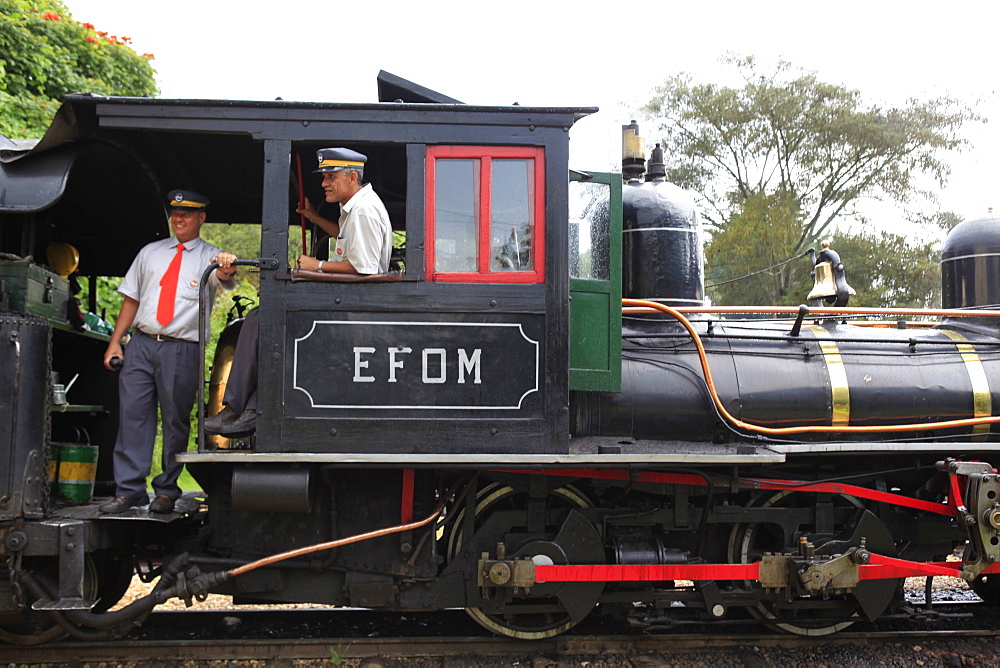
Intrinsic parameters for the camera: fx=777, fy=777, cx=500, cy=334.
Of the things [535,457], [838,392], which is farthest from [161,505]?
[838,392]

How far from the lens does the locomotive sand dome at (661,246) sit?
491 centimetres

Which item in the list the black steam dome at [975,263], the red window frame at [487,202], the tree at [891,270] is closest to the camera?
the red window frame at [487,202]

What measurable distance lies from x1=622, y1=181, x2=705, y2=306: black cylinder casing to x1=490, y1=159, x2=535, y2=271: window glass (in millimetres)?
1241

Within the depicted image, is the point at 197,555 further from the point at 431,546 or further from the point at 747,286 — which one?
the point at 747,286

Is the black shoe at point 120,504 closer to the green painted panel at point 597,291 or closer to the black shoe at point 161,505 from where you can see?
the black shoe at point 161,505

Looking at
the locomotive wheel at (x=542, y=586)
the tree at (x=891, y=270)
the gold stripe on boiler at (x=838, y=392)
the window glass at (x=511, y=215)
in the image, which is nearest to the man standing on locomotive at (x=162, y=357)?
the window glass at (x=511, y=215)

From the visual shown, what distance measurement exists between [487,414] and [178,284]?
188 cm

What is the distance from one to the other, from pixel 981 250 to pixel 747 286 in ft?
33.4

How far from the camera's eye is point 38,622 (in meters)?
4.27

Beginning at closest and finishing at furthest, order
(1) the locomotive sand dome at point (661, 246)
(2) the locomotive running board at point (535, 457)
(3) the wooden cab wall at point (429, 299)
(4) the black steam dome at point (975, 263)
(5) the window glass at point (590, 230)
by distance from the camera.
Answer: (2) the locomotive running board at point (535, 457), (3) the wooden cab wall at point (429, 299), (5) the window glass at point (590, 230), (1) the locomotive sand dome at point (661, 246), (4) the black steam dome at point (975, 263)

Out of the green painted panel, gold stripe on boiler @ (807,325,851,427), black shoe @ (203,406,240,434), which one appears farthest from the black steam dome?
black shoe @ (203,406,240,434)

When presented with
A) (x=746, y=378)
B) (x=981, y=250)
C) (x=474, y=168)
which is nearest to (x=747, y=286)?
(x=981, y=250)

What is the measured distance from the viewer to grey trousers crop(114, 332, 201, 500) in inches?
166

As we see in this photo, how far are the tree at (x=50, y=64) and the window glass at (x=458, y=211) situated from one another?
6.12 m
